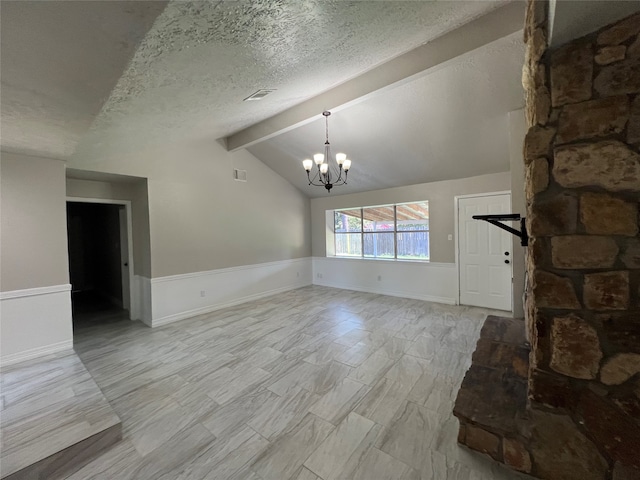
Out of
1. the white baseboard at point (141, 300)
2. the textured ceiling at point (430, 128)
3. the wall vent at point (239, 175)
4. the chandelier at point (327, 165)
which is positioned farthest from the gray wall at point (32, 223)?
the textured ceiling at point (430, 128)

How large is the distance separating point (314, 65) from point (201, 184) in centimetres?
312

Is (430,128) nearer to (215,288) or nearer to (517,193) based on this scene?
(517,193)

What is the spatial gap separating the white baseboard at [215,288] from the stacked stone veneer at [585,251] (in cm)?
446

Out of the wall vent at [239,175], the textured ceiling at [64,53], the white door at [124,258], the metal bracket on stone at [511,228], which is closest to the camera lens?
the textured ceiling at [64,53]

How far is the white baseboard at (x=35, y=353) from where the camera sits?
8.71 ft

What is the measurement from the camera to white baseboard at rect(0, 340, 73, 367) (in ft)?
8.71

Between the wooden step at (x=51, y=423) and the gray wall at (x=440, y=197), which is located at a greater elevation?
the gray wall at (x=440, y=197)

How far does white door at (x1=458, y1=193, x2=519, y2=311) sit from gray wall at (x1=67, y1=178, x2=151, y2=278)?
5254mm

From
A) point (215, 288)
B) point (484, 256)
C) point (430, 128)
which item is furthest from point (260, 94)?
point (484, 256)

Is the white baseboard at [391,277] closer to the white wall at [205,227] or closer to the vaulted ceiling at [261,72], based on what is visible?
the white wall at [205,227]

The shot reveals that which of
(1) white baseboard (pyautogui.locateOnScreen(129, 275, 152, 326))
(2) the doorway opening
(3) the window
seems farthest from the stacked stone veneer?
(2) the doorway opening

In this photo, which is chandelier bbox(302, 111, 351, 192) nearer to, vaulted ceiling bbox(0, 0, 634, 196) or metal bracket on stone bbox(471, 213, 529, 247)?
vaulted ceiling bbox(0, 0, 634, 196)

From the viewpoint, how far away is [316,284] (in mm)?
6699

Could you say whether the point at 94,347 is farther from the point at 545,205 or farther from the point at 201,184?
the point at 545,205
